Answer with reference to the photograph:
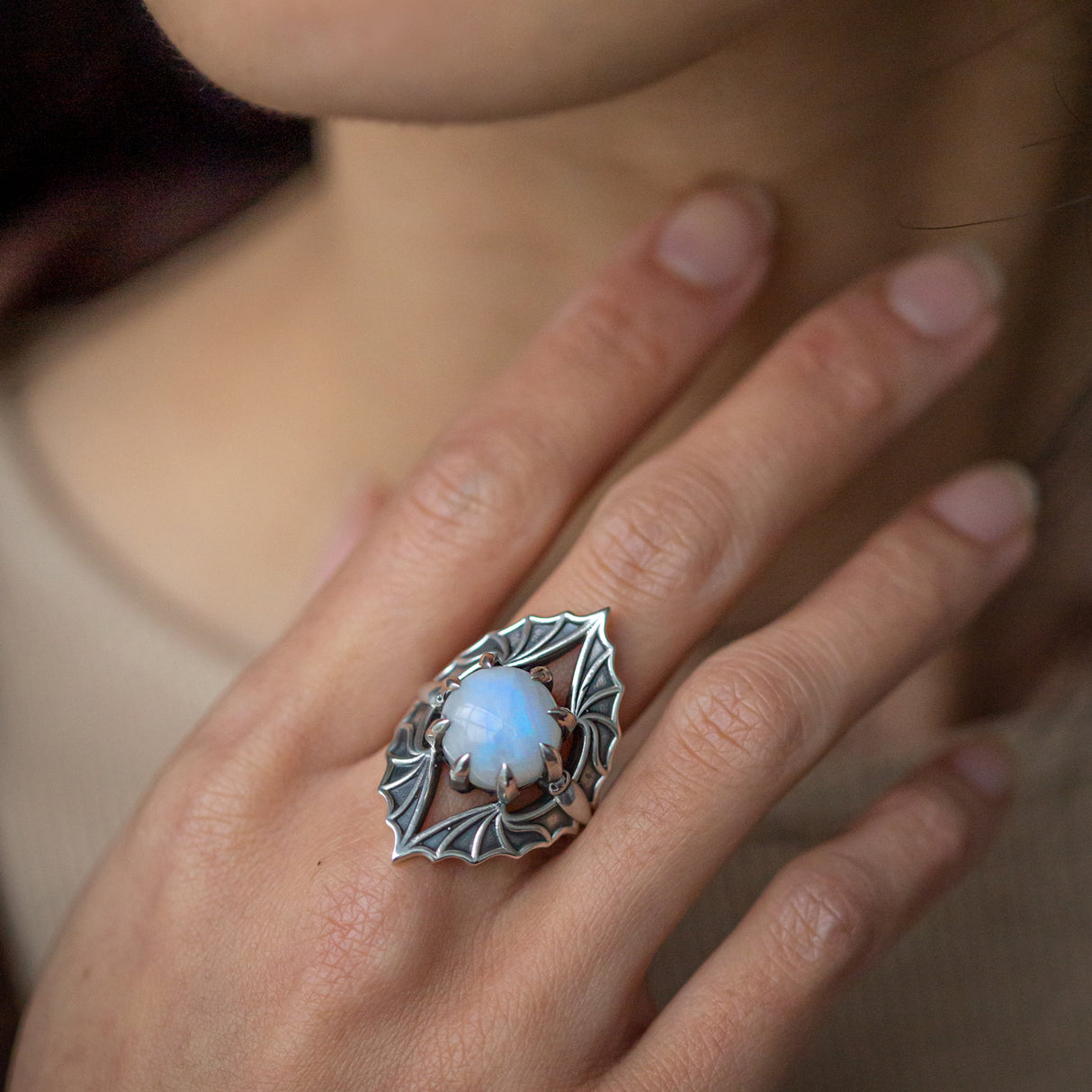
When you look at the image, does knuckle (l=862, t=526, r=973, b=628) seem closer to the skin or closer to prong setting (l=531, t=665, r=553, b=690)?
the skin

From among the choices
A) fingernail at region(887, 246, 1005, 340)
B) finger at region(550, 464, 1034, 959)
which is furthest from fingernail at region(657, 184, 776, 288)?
finger at region(550, 464, 1034, 959)

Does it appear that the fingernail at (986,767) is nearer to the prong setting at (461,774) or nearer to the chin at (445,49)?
the prong setting at (461,774)

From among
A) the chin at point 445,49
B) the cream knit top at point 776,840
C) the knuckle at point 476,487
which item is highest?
the chin at point 445,49

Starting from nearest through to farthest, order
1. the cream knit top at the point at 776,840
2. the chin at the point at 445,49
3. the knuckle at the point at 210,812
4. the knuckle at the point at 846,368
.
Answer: the chin at the point at 445,49
the knuckle at the point at 210,812
the knuckle at the point at 846,368
the cream knit top at the point at 776,840

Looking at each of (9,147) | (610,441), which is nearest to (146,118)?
(9,147)

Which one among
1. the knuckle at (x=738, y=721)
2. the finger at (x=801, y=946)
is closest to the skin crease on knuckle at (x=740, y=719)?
the knuckle at (x=738, y=721)

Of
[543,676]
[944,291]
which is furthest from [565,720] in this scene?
[944,291]

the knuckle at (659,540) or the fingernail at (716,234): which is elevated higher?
the fingernail at (716,234)
